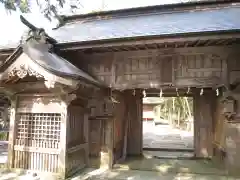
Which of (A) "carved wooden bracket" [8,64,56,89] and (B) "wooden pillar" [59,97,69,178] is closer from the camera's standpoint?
(A) "carved wooden bracket" [8,64,56,89]

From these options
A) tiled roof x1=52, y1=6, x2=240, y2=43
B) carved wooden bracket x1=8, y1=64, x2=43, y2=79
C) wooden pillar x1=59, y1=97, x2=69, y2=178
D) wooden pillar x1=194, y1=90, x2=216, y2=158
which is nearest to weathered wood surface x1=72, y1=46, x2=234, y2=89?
tiled roof x1=52, y1=6, x2=240, y2=43

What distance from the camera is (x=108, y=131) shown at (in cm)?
753

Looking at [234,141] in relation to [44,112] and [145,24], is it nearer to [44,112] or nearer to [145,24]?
[145,24]

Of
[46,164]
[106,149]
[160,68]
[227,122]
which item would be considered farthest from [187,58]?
[46,164]

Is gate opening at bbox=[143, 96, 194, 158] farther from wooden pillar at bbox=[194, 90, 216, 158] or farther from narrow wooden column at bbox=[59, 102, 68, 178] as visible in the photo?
narrow wooden column at bbox=[59, 102, 68, 178]

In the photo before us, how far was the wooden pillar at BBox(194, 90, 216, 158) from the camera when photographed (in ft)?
31.2

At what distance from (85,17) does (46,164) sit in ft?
22.3

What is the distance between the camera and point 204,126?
9578mm

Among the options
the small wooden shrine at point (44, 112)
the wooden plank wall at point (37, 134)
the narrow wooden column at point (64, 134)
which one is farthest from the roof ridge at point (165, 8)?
the narrow wooden column at point (64, 134)

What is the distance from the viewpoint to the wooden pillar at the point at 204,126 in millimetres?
9508

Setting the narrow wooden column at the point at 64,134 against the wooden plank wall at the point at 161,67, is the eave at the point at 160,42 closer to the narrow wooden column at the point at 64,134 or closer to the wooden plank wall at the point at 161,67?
the wooden plank wall at the point at 161,67

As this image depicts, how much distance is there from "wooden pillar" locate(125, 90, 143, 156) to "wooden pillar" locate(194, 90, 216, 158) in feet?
8.48

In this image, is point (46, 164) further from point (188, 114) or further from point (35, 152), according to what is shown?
point (188, 114)

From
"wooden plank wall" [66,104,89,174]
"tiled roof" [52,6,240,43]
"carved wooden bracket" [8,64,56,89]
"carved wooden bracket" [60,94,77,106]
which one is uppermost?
"tiled roof" [52,6,240,43]
